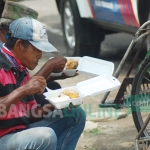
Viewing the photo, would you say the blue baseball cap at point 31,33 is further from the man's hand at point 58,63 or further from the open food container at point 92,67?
the open food container at point 92,67

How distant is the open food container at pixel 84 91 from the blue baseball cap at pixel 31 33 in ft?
1.07

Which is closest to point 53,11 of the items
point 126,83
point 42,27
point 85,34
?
point 85,34

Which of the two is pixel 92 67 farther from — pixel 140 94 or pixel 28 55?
pixel 28 55

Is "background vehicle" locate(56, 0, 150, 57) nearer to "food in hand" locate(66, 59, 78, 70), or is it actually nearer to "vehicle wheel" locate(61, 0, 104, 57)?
"vehicle wheel" locate(61, 0, 104, 57)

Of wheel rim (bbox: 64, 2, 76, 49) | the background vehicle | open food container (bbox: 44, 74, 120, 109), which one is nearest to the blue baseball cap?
open food container (bbox: 44, 74, 120, 109)

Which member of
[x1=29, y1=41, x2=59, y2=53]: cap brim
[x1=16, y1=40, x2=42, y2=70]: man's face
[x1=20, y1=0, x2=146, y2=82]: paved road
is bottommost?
[x1=20, y1=0, x2=146, y2=82]: paved road

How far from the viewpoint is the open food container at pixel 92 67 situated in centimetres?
406

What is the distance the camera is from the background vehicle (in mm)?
6100

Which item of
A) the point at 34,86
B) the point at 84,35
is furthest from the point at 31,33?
the point at 84,35

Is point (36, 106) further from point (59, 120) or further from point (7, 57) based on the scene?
point (7, 57)

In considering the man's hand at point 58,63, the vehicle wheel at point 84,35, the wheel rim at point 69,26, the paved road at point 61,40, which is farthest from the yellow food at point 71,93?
the wheel rim at point 69,26

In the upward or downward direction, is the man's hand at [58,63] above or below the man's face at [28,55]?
below

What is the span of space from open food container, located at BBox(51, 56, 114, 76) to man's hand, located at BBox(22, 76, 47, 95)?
0.66 meters

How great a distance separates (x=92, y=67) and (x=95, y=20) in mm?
2976
